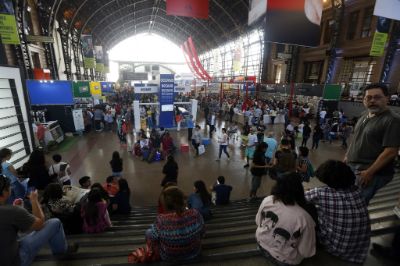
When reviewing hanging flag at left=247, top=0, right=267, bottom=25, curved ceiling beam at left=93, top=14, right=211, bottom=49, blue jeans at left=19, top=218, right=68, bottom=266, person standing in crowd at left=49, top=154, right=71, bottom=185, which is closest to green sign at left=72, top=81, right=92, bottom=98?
person standing in crowd at left=49, top=154, right=71, bottom=185

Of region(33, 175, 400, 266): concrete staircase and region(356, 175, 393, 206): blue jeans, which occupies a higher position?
region(356, 175, 393, 206): blue jeans

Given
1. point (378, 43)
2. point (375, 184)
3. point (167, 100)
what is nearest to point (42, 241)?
point (375, 184)

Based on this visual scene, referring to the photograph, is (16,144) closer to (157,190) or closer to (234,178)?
(157,190)

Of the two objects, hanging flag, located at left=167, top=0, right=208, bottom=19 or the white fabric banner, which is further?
hanging flag, located at left=167, top=0, right=208, bottom=19

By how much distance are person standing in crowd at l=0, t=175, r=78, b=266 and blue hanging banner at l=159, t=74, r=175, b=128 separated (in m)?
11.1

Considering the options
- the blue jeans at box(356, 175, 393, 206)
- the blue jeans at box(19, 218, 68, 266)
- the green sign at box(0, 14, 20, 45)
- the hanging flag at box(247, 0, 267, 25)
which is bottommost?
the blue jeans at box(19, 218, 68, 266)

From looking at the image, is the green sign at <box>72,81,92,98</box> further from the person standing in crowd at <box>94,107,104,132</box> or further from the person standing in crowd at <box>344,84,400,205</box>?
the person standing in crowd at <box>344,84,400,205</box>

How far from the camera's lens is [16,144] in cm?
660

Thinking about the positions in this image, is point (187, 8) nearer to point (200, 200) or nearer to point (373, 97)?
point (200, 200)

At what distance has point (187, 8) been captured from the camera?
843 cm

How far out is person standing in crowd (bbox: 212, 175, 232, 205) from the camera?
4.68m

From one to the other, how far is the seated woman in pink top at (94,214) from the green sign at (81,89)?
12.0 metres

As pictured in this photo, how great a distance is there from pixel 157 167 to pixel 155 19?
1660 inches

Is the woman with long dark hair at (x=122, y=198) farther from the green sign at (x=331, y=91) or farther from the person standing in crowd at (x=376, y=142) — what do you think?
the green sign at (x=331, y=91)
